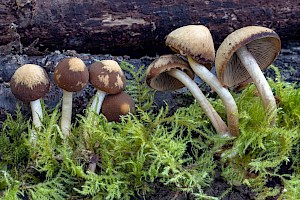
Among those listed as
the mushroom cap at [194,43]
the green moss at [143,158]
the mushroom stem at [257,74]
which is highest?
the mushroom cap at [194,43]

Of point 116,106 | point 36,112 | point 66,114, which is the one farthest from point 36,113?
point 116,106

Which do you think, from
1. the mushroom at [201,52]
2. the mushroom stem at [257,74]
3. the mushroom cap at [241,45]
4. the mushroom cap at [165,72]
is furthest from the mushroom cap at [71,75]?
the mushroom stem at [257,74]

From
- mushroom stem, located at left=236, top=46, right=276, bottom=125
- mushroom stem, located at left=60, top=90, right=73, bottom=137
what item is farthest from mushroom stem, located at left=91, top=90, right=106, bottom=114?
mushroom stem, located at left=236, top=46, right=276, bottom=125

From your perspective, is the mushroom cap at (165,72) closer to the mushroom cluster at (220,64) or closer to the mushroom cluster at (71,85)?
the mushroom cluster at (220,64)

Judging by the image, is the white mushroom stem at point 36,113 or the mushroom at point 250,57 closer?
the mushroom at point 250,57

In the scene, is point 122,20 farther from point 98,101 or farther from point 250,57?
point 250,57

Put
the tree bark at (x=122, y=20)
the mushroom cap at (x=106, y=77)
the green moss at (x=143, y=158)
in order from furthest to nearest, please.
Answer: the tree bark at (x=122, y=20) → the mushroom cap at (x=106, y=77) → the green moss at (x=143, y=158)

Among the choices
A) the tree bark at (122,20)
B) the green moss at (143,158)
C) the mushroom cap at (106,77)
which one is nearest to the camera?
the green moss at (143,158)

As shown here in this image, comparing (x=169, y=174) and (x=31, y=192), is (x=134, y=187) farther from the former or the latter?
(x=31, y=192)
